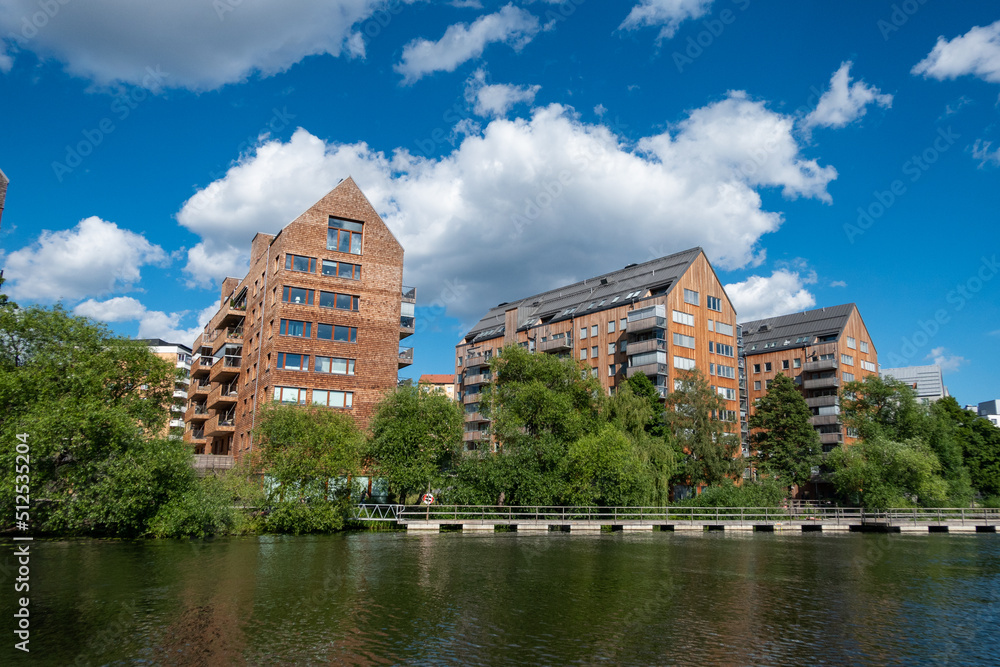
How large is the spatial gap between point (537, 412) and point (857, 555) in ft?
74.2

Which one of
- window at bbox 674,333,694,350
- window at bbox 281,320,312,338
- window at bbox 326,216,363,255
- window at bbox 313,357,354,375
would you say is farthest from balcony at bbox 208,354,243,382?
window at bbox 674,333,694,350

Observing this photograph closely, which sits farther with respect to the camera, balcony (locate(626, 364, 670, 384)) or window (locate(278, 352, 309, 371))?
balcony (locate(626, 364, 670, 384))

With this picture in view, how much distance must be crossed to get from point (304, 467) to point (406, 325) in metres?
19.7

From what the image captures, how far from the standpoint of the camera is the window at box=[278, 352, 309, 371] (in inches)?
2020

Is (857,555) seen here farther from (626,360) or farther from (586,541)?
(626,360)

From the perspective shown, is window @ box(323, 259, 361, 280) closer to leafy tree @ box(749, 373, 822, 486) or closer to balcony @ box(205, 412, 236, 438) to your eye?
balcony @ box(205, 412, 236, 438)

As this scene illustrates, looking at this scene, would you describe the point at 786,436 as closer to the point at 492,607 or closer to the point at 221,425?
the point at 221,425

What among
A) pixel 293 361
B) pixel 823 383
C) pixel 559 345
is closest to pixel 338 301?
pixel 293 361

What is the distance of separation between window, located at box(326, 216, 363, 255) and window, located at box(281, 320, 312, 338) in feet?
21.8

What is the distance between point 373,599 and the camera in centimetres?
1962

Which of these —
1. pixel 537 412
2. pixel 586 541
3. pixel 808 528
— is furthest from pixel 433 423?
pixel 808 528

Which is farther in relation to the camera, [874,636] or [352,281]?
[352,281]

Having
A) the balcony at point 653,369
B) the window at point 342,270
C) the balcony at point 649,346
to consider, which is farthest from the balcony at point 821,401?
the window at point 342,270

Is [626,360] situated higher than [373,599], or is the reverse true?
[626,360]
